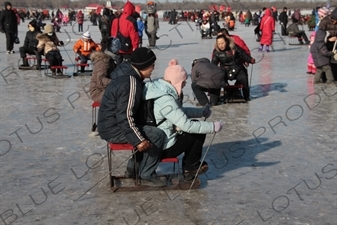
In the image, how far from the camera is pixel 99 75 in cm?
696

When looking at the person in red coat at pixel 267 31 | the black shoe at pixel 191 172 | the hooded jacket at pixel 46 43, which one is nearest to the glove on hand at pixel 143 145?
the black shoe at pixel 191 172

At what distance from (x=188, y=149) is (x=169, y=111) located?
461 millimetres

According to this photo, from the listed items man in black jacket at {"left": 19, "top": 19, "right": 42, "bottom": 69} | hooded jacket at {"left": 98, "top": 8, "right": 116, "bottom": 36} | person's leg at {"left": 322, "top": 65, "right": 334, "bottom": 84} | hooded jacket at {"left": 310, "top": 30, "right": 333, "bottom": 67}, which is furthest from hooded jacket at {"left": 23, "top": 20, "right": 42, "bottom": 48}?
person's leg at {"left": 322, "top": 65, "right": 334, "bottom": 84}

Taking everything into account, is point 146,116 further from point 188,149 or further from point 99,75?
point 99,75

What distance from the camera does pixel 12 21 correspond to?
16547 mm

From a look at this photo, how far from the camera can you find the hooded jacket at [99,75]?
6953 mm

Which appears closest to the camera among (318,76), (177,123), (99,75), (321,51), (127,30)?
(177,123)

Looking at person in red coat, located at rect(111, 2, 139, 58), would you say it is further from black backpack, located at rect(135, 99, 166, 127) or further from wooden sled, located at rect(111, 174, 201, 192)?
black backpack, located at rect(135, 99, 166, 127)

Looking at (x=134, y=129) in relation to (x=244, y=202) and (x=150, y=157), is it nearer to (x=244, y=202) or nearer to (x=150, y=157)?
(x=150, y=157)

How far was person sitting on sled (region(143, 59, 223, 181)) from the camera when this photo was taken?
4.68m

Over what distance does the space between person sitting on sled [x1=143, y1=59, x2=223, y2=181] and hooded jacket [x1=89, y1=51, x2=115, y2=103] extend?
2.11 metres

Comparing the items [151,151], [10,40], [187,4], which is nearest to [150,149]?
[151,151]

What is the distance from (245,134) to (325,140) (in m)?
0.97

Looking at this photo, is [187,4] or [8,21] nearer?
[8,21]
